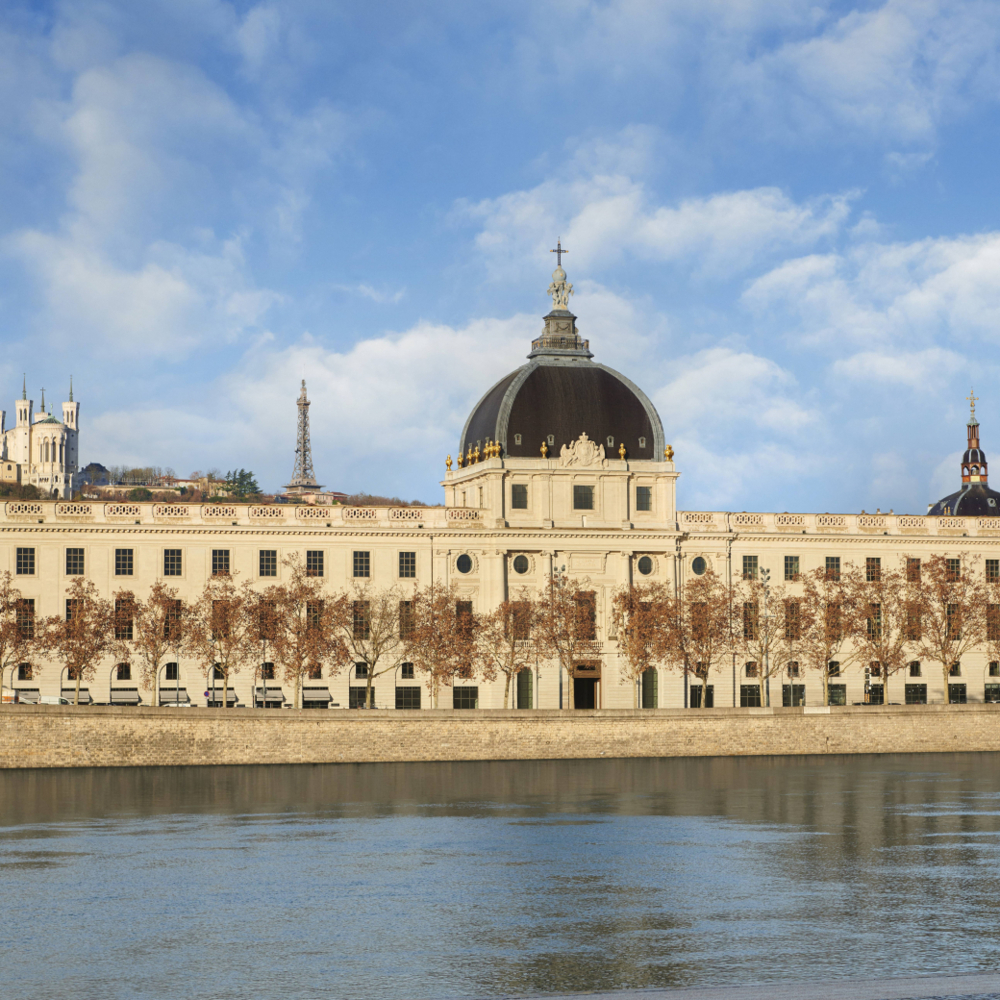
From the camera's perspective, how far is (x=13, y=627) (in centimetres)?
9025

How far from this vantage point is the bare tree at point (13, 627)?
90062 millimetres

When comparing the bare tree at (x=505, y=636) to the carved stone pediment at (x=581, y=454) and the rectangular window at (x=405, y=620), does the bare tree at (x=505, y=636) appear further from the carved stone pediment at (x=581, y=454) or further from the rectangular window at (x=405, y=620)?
the carved stone pediment at (x=581, y=454)

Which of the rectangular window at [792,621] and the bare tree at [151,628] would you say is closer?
the bare tree at [151,628]

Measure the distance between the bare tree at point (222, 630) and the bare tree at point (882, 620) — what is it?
126 ft

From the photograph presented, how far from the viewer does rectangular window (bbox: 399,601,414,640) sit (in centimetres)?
10006

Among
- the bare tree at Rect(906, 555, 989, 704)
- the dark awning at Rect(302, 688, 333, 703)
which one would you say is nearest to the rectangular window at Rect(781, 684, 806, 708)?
the bare tree at Rect(906, 555, 989, 704)

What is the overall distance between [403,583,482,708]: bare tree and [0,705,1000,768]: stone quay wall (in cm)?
1173

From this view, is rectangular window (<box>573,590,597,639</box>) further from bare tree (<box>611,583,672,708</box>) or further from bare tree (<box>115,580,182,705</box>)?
bare tree (<box>115,580,182,705</box>)

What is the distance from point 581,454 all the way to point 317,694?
2440cm

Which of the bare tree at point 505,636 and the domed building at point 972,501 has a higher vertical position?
the domed building at point 972,501

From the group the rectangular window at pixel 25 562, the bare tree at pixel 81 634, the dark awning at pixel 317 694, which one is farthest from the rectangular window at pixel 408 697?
the rectangular window at pixel 25 562

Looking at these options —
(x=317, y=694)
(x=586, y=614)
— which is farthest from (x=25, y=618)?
(x=586, y=614)

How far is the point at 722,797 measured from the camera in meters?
65.8

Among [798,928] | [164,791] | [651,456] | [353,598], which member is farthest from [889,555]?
[798,928]
